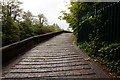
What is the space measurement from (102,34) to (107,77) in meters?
1.72

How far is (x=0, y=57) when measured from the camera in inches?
137

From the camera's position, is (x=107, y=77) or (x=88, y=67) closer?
(x=107, y=77)

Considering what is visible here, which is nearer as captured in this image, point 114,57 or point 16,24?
point 114,57

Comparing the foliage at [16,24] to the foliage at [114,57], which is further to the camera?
the foliage at [16,24]

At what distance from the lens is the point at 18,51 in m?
4.70

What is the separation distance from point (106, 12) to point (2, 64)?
14.3ft

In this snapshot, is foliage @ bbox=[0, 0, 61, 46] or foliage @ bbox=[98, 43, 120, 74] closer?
foliage @ bbox=[98, 43, 120, 74]

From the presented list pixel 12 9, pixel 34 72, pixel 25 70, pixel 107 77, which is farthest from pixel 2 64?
pixel 12 9

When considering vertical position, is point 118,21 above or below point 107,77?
above

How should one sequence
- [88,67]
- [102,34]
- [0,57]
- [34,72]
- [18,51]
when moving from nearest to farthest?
[34,72] → [88,67] → [0,57] → [102,34] → [18,51]

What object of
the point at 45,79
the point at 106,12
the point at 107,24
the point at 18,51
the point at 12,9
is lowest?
the point at 45,79

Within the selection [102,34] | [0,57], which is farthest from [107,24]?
[0,57]

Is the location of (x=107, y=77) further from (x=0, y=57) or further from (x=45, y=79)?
(x=0, y=57)

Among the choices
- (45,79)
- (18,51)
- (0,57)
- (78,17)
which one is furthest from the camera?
(78,17)
